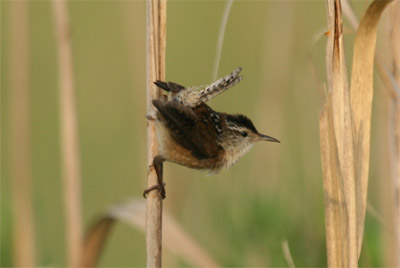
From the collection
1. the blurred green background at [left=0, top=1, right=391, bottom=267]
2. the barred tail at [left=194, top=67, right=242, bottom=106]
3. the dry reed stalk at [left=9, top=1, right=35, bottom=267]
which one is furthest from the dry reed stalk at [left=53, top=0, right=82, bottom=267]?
the barred tail at [left=194, top=67, right=242, bottom=106]

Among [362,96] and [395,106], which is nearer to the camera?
[362,96]

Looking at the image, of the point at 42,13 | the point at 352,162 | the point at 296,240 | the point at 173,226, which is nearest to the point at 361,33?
the point at 352,162

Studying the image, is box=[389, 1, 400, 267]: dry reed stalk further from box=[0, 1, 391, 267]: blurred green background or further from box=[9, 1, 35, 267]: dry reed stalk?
box=[9, 1, 35, 267]: dry reed stalk

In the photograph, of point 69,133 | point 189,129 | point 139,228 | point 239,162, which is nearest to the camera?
point 189,129

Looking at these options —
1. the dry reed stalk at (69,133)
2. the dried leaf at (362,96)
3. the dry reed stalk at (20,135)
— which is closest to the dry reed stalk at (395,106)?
the dried leaf at (362,96)

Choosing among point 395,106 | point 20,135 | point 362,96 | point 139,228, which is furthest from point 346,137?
point 20,135

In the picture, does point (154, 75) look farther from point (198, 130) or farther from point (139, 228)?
point (139, 228)

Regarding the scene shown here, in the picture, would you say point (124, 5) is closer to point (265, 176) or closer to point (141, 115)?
point (141, 115)

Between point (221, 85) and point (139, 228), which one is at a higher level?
point (221, 85)
